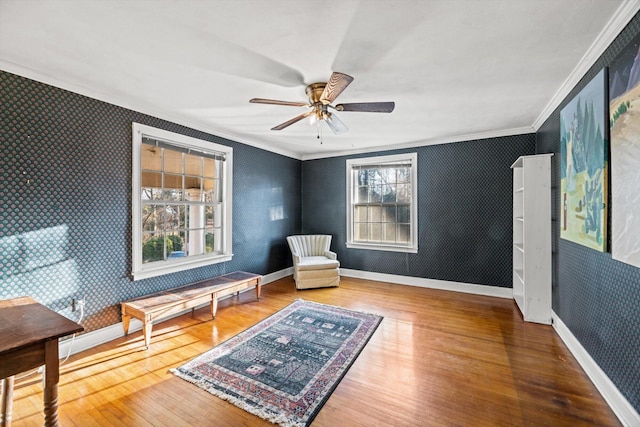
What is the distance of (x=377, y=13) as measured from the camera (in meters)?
1.56

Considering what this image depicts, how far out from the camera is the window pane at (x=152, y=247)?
3189mm

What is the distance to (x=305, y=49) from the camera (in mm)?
1905

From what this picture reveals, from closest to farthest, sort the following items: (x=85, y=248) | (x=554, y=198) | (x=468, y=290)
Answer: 1. (x=85, y=248)
2. (x=554, y=198)
3. (x=468, y=290)

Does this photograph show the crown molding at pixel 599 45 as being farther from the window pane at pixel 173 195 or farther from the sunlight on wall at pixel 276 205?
the window pane at pixel 173 195

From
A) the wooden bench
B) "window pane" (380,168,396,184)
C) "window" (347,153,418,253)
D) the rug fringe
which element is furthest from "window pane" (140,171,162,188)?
"window pane" (380,168,396,184)

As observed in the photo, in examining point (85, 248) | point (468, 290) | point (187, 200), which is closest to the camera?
point (85, 248)

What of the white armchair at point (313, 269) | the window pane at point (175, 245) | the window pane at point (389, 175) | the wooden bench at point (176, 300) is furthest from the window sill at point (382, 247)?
the window pane at point (175, 245)

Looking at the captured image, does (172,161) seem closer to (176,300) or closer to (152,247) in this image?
(152,247)

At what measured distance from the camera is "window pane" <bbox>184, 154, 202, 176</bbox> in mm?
3613

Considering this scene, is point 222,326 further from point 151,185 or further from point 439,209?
point 439,209

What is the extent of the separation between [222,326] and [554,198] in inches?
161

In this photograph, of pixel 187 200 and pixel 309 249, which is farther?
pixel 309 249

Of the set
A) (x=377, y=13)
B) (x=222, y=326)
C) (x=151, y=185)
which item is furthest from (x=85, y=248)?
(x=377, y=13)

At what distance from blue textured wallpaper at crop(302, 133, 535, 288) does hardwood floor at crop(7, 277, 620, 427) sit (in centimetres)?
108
